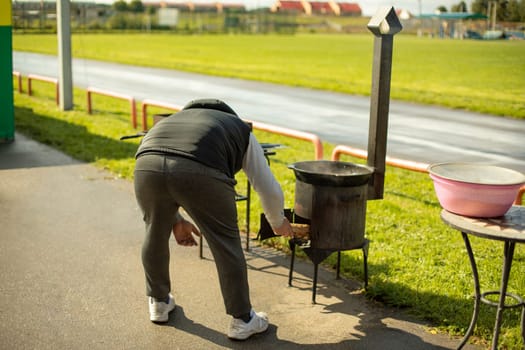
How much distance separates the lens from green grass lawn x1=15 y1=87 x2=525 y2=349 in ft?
17.6

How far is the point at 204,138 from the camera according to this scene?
4.48m

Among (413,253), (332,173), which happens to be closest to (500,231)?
(332,173)

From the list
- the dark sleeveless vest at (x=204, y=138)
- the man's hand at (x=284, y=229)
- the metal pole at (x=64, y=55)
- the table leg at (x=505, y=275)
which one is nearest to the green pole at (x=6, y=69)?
the metal pole at (x=64, y=55)

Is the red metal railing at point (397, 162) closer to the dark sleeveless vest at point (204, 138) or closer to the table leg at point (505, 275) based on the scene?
the table leg at point (505, 275)

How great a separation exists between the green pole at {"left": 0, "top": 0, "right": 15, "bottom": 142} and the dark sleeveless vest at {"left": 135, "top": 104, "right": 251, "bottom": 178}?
9.04 meters

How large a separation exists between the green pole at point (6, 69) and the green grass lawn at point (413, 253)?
87 centimetres

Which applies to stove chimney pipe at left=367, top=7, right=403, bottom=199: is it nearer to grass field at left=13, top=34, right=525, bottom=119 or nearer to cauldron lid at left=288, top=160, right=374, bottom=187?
cauldron lid at left=288, top=160, right=374, bottom=187

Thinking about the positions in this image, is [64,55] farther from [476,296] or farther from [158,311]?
[476,296]

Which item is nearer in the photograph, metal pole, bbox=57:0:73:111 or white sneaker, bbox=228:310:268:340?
white sneaker, bbox=228:310:268:340

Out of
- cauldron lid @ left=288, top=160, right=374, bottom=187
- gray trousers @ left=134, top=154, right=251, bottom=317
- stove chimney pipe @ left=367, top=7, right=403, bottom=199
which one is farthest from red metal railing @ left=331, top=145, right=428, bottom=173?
gray trousers @ left=134, top=154, right=251, bottom=317

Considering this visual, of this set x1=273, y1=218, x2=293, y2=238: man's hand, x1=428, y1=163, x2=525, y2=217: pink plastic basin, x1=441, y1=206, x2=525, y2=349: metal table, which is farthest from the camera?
x1=273, y1=218, x2=293, y2=238: man's hand

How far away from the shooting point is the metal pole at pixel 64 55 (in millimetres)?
16203

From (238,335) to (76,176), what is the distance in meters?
6.02

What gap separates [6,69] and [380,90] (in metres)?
9.06
